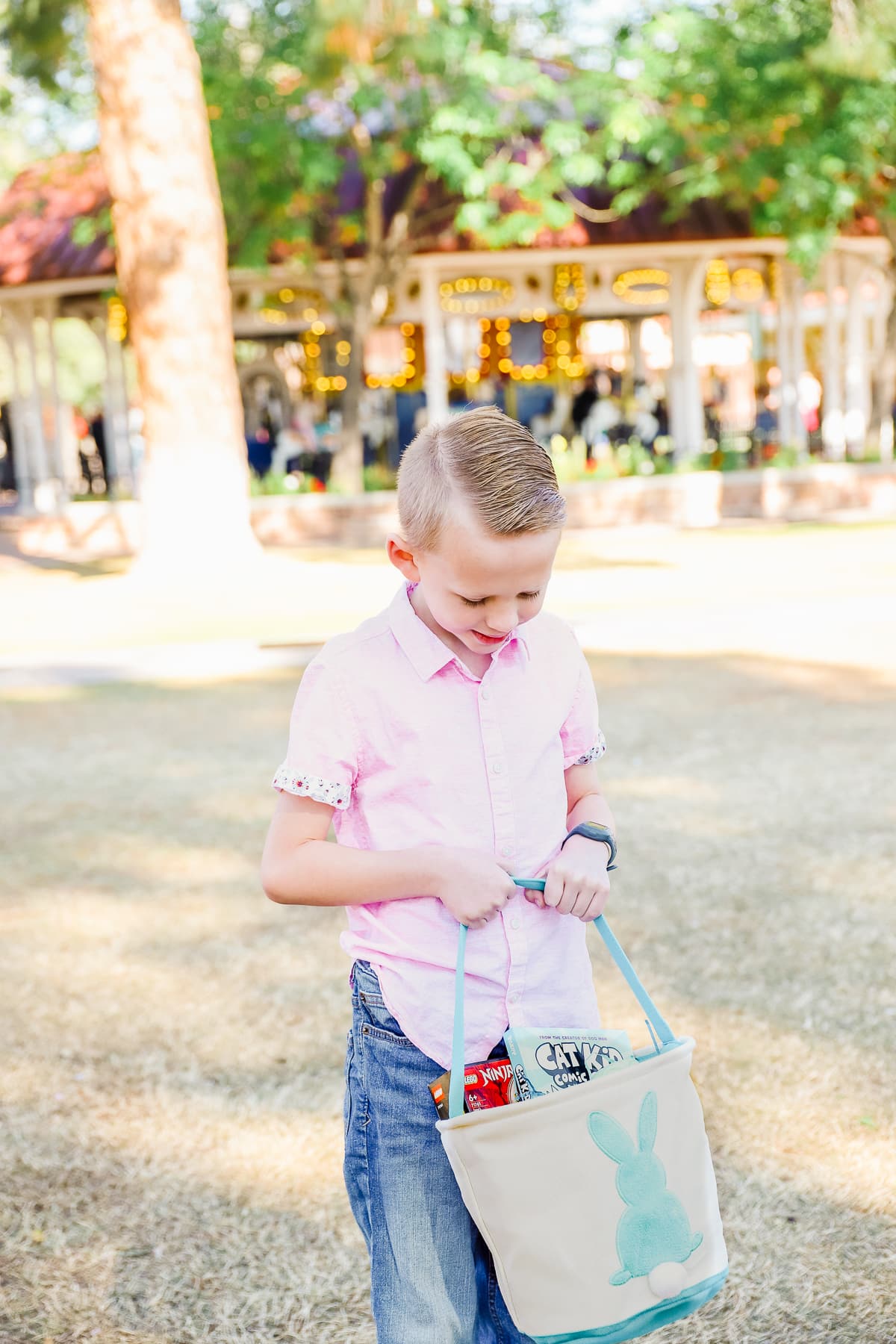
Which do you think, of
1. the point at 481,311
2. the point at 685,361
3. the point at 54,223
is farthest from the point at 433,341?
the point at 54,223

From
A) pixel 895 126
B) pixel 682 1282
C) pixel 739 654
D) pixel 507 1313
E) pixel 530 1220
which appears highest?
pixel 895 126

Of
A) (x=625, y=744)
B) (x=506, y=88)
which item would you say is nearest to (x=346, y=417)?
(x=506, y=88)

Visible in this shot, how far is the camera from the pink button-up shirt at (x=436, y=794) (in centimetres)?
200

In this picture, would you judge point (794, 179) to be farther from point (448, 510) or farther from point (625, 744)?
point (448, 510)

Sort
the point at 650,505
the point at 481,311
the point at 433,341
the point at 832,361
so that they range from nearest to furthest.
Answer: the point at 650,505, the point at 433,341, the point at 481,311, the point at 832,361

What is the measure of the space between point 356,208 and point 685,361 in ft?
18.1

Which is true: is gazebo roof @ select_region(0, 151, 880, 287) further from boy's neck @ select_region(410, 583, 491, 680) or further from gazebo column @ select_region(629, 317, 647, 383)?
boy's neck @ select_region(410, 583, 491, 680)

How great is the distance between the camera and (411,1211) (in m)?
2.00

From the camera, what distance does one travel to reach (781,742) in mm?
7000

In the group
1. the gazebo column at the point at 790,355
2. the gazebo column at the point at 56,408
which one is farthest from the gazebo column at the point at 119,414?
the gazebo column at the point at 790,355

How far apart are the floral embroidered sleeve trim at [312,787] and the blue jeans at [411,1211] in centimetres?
26

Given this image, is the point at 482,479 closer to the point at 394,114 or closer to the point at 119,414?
the point at 394,114

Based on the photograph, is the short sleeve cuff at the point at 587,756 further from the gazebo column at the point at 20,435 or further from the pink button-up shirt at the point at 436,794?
the gazebo column at the point at 20,435

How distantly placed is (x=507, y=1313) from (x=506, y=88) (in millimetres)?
19485
